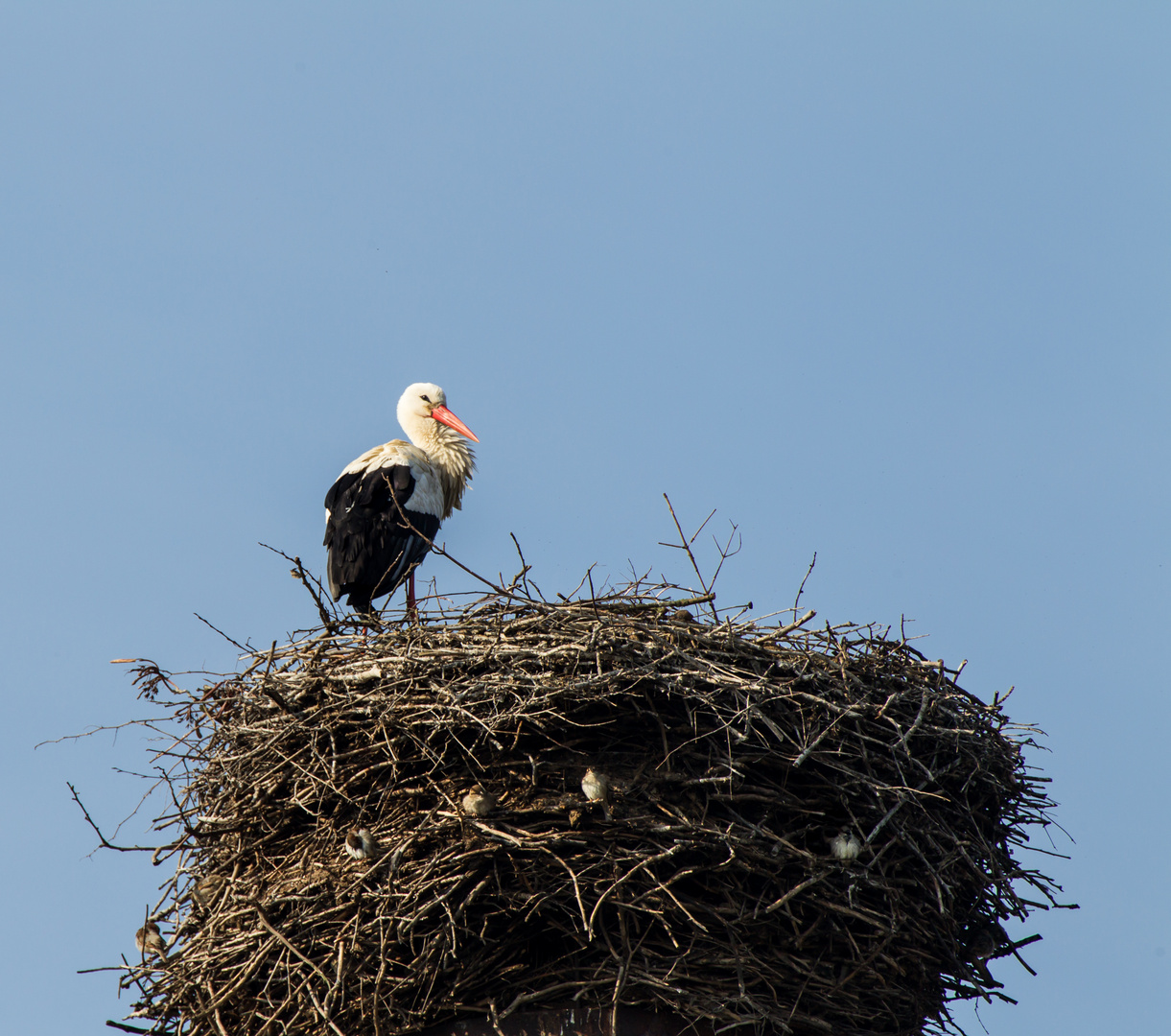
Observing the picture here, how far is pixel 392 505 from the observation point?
326 inches

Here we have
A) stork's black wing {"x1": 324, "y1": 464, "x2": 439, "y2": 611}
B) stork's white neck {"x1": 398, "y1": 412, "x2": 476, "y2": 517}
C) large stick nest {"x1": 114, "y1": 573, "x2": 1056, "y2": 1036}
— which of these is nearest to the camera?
large stick nest {"x1": 114, "y1": 573, "x2": 1056, "y2": 1036}

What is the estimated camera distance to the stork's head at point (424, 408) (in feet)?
31.2

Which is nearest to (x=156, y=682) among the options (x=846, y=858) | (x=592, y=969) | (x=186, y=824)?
(x=186, y=824)

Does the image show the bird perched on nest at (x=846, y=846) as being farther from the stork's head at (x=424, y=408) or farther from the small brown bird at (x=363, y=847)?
the stork's head at (x=424, y=408)

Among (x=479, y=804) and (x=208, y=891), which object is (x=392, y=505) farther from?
(x=479, y=804)

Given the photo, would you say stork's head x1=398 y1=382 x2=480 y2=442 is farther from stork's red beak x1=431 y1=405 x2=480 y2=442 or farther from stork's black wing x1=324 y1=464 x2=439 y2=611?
stork's black wing x1=324 y1=464 x2=439 y2=611

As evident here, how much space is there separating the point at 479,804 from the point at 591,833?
1.33ft

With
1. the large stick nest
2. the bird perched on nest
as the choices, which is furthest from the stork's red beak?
the bird perched on nest

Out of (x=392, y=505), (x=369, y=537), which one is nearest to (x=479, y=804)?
(x=369, y=537)

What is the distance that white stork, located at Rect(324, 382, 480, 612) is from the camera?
26.4ft

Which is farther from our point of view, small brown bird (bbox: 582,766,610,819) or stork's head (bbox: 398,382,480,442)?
stork's head (bbox: 398,382,480,442)

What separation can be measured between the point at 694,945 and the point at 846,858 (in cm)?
64

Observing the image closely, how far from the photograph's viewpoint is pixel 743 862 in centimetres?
485

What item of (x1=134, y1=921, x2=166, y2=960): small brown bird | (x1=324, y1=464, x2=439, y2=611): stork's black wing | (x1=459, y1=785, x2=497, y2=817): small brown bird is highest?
(x1=324, y1=464, x2=439, y2=611): stork's black wing
